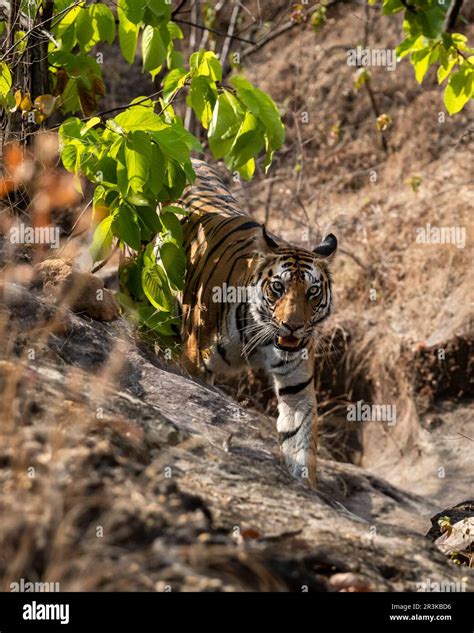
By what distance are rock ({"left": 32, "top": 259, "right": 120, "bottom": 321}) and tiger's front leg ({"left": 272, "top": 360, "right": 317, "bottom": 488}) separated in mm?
1192

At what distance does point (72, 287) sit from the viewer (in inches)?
195

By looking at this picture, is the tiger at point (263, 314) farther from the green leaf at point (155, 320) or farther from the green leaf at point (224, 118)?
the green leaf at point (224, 118)

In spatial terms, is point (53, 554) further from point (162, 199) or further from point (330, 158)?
point (330, 158)

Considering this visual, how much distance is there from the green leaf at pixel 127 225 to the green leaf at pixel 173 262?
0.30 metres

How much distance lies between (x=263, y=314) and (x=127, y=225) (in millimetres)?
1155

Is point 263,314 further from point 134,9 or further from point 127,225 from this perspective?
point 134,9

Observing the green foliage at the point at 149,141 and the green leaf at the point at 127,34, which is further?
the green leaf at the point at 127,34

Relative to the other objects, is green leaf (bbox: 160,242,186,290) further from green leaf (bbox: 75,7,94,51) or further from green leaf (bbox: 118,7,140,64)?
green leaf (bbox: 75,7,94,51)

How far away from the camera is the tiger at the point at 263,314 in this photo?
18.2ft

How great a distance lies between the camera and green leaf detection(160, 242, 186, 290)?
17.4 ft

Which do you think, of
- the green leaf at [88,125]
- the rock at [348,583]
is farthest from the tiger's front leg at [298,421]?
the rock at [348,583]

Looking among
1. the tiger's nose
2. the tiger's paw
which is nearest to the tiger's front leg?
the tiger's paw

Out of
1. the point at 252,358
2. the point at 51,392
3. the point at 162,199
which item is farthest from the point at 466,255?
the point at 51,392

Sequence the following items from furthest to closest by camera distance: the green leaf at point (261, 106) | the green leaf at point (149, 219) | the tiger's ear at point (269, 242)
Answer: the tiger's ear at point (269, 242)
the green leaf at point (149, 219)
the green leaf at point (261, 106)
